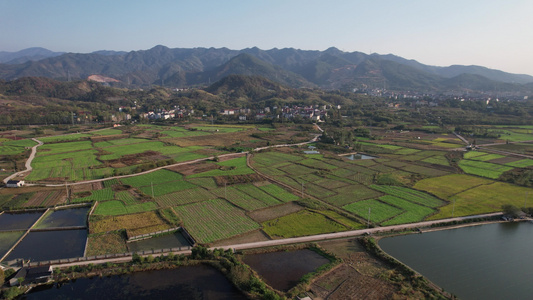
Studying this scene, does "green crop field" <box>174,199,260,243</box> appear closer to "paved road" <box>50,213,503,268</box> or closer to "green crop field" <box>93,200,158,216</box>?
"paved road" <box>50,213,503,268</box>

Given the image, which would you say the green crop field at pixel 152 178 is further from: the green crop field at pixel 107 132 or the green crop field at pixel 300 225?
the green crop field at pixel 107 132

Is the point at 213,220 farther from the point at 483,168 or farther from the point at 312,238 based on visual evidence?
the point at 483,168

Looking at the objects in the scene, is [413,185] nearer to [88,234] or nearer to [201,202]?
[201,202]

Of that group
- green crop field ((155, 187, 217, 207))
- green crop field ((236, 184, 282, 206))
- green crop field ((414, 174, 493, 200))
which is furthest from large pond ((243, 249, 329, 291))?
green crop field ((414, 174, 493, 200))

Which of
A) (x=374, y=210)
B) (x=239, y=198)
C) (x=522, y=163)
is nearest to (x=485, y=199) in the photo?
(x=374, y=210)

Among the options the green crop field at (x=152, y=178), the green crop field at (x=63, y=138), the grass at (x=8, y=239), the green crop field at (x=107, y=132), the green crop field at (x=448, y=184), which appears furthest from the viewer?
the green crop field at (x=107, y=132)

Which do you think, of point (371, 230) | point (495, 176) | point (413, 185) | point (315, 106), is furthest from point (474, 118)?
point (371, 230)


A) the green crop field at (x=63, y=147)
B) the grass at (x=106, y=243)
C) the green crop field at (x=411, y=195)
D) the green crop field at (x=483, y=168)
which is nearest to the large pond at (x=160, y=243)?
the grass at (x=106, y=243)
